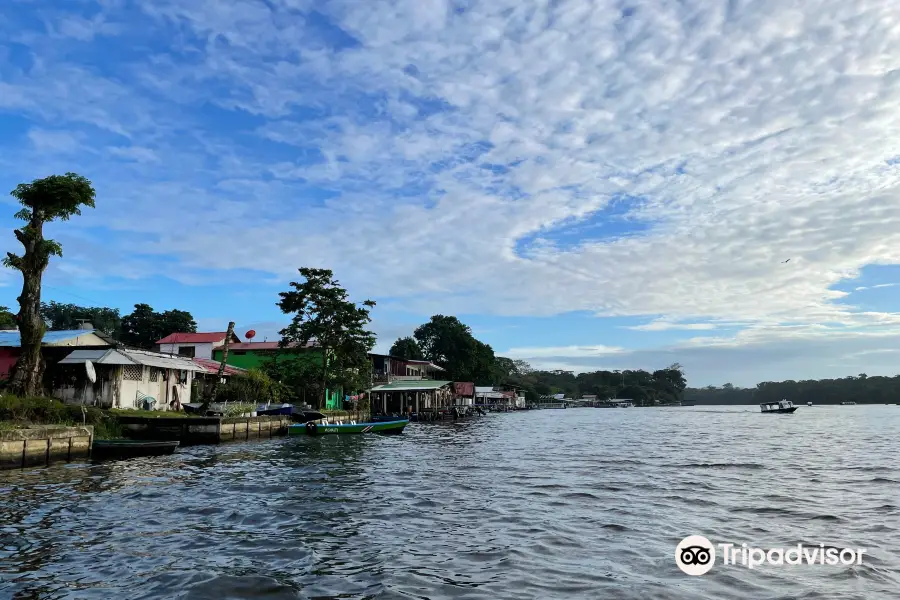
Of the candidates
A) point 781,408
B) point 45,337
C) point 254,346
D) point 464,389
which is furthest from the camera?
point 781,408

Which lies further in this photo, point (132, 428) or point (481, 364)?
point (481, 364)

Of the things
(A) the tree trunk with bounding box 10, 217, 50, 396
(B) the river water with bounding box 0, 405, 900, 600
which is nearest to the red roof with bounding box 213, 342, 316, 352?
(A) the tree trunk with bounding box 10, 217, 50, 396

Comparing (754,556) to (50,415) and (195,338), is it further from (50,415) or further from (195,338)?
(195,338)

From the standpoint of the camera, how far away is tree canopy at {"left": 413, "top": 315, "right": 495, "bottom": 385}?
9988 cm

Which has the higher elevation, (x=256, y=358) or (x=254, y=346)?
(x=254, y=346)

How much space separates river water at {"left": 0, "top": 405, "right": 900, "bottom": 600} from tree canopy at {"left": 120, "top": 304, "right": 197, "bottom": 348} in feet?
189

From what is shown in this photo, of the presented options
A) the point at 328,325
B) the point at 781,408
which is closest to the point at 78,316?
the point at 328,325

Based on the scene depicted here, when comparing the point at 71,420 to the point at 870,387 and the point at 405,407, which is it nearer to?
the point at 405,407

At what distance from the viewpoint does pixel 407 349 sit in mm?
102750

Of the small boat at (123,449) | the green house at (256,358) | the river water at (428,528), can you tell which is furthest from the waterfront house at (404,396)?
the river water at (428,528)

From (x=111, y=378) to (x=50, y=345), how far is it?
414 centimetres

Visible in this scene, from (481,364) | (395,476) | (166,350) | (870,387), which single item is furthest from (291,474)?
(870,387)

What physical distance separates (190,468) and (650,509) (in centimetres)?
1450

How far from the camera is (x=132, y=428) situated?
985 inches
